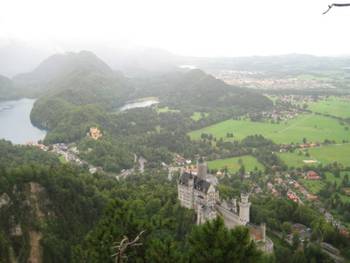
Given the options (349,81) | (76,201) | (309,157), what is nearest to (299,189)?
(309,157)

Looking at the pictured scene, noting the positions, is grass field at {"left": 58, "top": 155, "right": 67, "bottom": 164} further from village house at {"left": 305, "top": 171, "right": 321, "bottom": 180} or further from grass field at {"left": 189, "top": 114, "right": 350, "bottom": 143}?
village house at {"left": 305, "top": 171, "right": 321, "bottom": 180}

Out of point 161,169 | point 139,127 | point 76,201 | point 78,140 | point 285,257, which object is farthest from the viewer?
point 139,127

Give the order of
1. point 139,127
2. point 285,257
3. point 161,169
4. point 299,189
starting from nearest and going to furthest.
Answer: point 285,257 < point 299,189 < point 161,169 < point 139,127

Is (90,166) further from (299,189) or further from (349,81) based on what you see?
(349,81)

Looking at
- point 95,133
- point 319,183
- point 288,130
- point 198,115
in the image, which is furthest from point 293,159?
point 198,115

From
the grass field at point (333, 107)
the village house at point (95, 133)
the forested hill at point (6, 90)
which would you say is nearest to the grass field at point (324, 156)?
the grass field at point (333, 107)

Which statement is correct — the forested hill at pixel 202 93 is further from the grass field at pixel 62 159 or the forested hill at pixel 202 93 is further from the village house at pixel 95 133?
the grass field at pixel 62 159

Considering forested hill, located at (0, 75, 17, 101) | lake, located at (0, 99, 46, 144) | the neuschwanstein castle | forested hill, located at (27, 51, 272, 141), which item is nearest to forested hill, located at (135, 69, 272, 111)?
forested hill, located at (27, 51, 272, 141)
